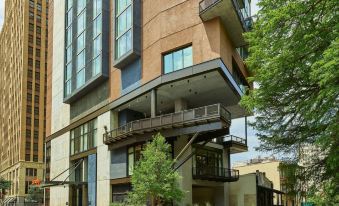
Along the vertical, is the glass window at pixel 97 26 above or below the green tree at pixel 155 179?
above

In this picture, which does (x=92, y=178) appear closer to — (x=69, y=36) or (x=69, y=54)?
Answer: (x=69, y=54)

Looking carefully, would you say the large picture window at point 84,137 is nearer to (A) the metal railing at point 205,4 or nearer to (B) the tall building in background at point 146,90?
(B) the tall building in background at point 146,90

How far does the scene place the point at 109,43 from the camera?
50.7 meters

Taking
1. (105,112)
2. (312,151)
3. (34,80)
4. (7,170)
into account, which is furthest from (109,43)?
(7,170)

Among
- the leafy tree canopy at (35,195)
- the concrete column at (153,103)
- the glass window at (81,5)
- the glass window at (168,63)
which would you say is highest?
the glass window at (81,5)

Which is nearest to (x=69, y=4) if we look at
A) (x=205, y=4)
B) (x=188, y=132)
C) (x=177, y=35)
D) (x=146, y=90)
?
(x=146, y=90)

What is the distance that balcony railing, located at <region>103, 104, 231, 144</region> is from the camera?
35.8 meters

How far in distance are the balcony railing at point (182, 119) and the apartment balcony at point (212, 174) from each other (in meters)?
6.60

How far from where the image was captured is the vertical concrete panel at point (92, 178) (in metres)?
51.1

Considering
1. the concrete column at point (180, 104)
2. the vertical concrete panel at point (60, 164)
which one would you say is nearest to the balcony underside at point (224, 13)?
the concrete column at point (180, 104)

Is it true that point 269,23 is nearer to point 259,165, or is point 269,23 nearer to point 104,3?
point 104,3

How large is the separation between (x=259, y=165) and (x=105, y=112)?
51273 mm

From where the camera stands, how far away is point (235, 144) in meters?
52.6

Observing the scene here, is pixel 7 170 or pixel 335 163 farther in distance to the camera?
pixel 7 170
